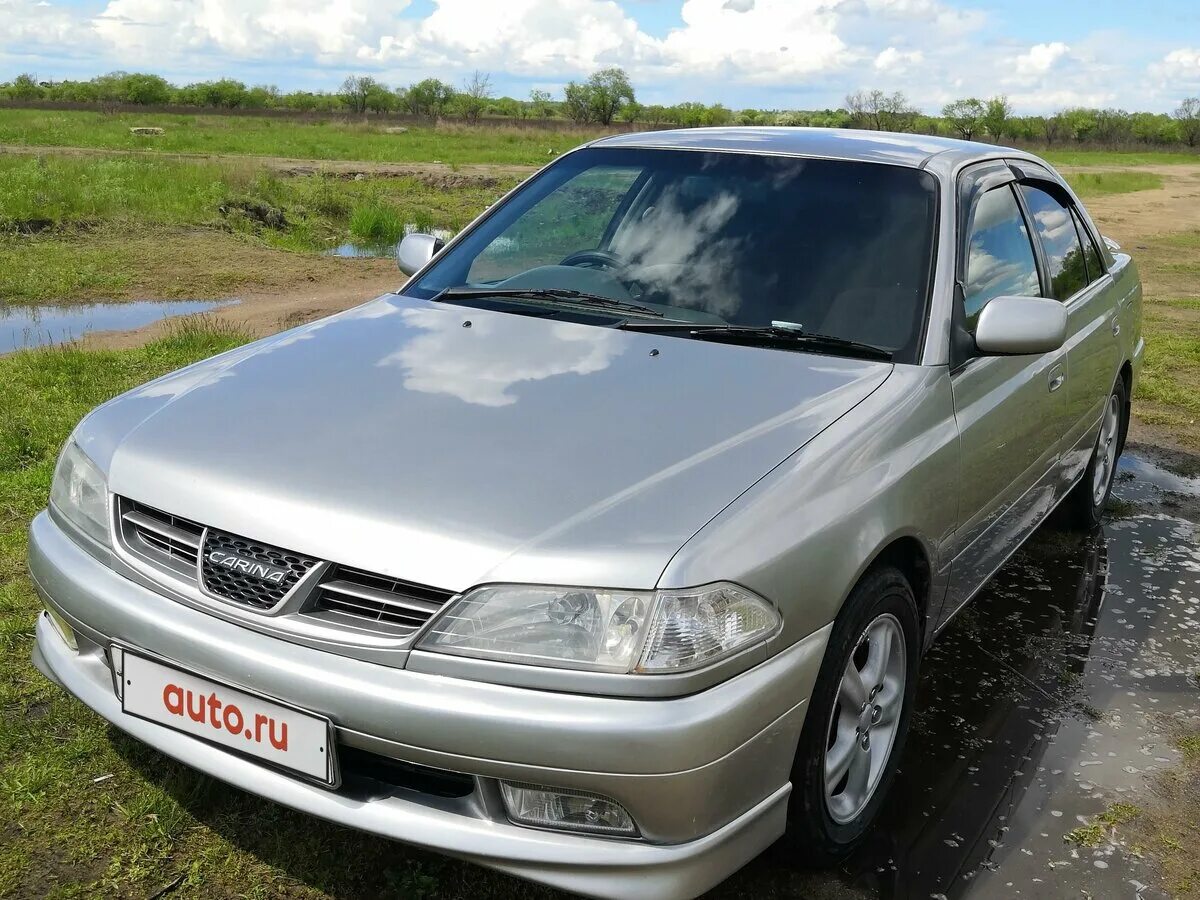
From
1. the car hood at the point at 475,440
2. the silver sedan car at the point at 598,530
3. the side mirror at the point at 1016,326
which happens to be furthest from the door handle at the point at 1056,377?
the car hood at the point at 475,440

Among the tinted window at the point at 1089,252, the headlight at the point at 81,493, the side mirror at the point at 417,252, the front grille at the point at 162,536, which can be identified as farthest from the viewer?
the tinted window at the point at 1089,252

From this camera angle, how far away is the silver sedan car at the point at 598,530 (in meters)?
1.93

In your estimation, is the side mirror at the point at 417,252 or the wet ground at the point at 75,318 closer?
the side mirror at the point at 417,252

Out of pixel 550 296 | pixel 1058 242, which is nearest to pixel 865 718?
pixel 550 296

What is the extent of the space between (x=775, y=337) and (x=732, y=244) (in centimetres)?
42

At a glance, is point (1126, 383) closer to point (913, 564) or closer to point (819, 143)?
point (819, 143)

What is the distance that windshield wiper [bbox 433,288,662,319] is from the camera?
310 centimetres

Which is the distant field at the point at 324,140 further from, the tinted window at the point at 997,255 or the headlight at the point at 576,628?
the headlight at the point at 576,628

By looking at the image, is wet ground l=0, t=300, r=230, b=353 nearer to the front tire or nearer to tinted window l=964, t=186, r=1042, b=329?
tinted window l=964, t=186, r=1042, b=329

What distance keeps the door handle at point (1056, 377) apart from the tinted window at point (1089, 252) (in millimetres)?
832

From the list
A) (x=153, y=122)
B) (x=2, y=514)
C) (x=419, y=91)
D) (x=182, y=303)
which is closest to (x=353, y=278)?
(x=182, y=303)

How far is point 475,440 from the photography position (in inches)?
91.3

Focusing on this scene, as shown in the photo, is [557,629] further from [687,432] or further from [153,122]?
[153,122]

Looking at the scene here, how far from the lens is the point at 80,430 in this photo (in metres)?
2.61
